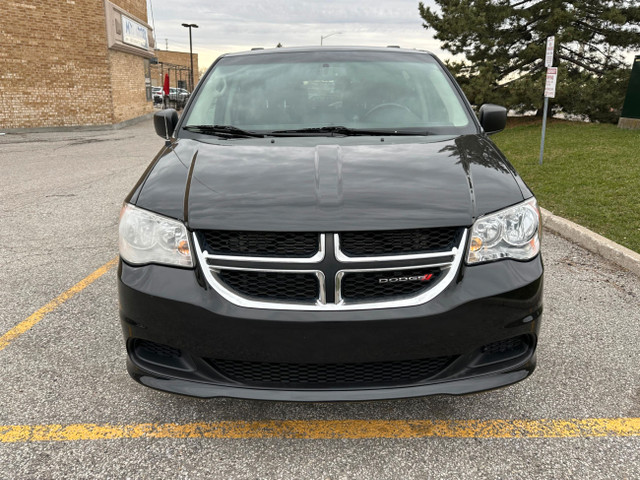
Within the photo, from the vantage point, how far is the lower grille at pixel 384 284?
7.00ft

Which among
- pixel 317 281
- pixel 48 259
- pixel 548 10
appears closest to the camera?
pixel 317 281

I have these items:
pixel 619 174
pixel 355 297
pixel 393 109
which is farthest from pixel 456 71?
pixel 355 297

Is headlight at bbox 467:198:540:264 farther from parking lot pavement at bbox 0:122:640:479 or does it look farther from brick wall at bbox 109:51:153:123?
brick wall at bbox 109:51:153:123

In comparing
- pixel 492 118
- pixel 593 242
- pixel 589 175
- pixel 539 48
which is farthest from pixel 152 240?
Answer: pixel 539 48

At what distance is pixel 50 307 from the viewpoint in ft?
12.7

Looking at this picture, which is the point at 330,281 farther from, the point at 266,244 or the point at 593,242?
the point at 593,242

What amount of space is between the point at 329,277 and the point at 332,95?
5.94 feet

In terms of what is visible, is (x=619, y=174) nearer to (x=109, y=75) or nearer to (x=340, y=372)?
(x=340, y=372)

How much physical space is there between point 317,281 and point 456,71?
2067 centimetres

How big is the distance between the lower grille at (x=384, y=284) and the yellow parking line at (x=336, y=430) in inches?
30.3

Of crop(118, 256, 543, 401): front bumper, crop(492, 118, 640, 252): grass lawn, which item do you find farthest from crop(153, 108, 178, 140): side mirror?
crop(492, 118, 640, 252): grass lawn

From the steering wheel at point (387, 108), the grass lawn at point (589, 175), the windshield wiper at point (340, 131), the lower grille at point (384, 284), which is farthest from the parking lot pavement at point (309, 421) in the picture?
the grass lawn at point (589, 175)

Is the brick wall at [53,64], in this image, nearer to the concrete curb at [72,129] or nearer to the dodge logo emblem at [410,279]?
the concrete curb at [72,129]

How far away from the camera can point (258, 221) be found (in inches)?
84.4
